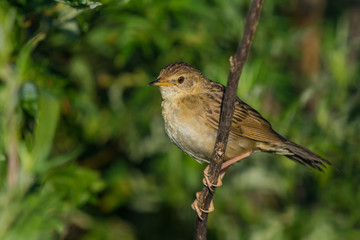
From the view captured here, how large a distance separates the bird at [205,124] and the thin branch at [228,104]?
2.03ft

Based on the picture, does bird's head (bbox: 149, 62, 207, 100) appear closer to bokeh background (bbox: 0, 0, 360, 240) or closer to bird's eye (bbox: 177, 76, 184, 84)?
bird's eye (bbox: 177, 76, 184, 84)

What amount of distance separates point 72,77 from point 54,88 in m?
0.54

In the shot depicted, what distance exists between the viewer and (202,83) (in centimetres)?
457

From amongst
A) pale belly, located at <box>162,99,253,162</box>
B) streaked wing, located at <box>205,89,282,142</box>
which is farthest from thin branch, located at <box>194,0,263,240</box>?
streaked wing, located at <box>205,89,282,142</box>

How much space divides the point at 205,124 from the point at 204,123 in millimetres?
10

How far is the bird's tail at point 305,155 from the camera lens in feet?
14.2

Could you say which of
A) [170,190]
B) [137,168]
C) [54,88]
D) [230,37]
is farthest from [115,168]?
[230,37]

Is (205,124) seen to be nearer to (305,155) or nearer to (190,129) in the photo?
(190,129)

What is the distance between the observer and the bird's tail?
4316 millimetres

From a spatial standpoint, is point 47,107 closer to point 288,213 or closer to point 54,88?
point 54,88

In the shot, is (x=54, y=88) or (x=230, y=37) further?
(x=230, y=37)

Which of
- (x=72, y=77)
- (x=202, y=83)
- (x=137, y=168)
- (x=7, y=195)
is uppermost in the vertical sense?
(x=202, y=83)

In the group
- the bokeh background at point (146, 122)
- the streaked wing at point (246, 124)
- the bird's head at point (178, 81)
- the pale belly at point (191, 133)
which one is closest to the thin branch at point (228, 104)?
the pale belly at point (191, 133)

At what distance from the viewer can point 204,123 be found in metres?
4.15
